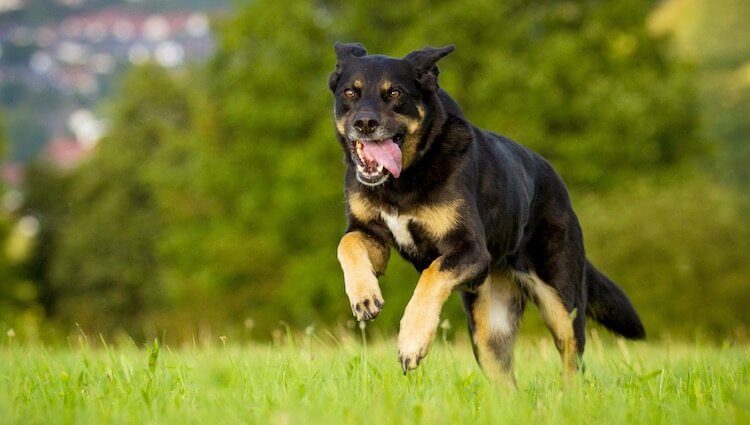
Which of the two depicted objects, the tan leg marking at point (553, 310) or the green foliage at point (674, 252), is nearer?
the tan leg marking at point (553, 310)

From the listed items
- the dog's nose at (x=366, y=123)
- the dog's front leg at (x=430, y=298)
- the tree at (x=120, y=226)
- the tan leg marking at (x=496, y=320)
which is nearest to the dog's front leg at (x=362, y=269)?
the dog's front leg at (x=430, y=298)

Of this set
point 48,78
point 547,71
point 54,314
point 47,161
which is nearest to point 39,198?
point 47,161

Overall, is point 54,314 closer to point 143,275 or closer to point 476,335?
point 143,275

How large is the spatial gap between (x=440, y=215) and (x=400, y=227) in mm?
275

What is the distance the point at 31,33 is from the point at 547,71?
137m

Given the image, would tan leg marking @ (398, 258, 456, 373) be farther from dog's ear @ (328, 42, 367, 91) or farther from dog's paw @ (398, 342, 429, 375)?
dog's ear @ (328, 42, 367, 91)

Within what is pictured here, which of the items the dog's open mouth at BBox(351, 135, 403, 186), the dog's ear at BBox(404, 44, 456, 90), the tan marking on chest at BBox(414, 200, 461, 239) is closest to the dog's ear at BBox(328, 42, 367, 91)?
the dog's ear at BBox(404, 44, 456, 90)

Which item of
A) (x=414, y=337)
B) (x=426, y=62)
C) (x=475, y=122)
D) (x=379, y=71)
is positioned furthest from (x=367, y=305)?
(x=475, y=122)

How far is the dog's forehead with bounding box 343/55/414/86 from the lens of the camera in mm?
6434

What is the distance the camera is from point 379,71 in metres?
6.47

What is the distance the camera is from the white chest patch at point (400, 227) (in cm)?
630

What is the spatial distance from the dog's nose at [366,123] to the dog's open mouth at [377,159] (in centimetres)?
12

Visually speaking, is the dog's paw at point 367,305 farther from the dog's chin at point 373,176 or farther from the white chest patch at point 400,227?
the dog's chin at point 373,176

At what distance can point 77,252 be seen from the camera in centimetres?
4275
